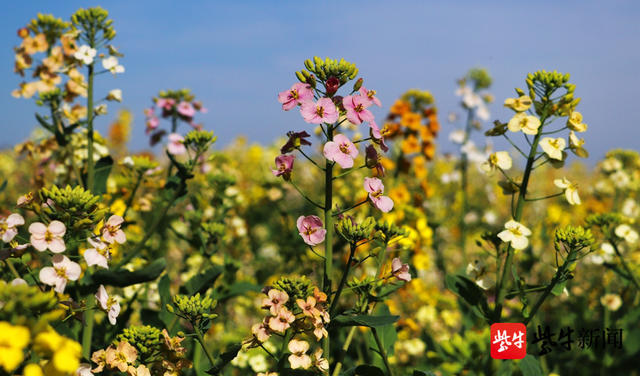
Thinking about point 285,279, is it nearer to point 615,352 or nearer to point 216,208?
point 216,208

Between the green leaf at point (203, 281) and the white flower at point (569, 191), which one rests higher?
the white flower at point (569, 191)

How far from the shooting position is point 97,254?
1.55 m

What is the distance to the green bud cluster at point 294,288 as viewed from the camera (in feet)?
5.17

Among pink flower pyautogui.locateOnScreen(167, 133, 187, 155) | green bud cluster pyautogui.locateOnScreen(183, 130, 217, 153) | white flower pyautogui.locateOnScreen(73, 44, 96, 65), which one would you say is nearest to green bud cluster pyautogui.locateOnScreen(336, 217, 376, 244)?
green bud cluster pyautogui.locateOnScreen(183, 130, 217, 153)

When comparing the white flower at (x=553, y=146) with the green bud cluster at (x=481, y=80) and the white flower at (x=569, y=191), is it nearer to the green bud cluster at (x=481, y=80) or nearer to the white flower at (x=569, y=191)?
the white flower at (x=569, y=191)

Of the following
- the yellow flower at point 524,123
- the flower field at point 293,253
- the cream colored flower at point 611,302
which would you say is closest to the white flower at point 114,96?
the flower field at point 293,253

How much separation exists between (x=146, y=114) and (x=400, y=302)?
10.2 ft

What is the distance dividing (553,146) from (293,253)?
207 cm

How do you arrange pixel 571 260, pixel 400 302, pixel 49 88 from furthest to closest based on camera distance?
1. pixel 400 302
2. pixel 49 88
3. pixel 571 260

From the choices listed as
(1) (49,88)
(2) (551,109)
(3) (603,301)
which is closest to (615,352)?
(3) (603,301)

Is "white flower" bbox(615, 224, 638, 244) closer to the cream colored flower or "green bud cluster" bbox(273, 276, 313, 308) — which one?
the cream colored flower

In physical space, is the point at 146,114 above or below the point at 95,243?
above

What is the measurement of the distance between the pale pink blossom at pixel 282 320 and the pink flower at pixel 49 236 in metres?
0.62

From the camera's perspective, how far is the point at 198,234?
271 cm
